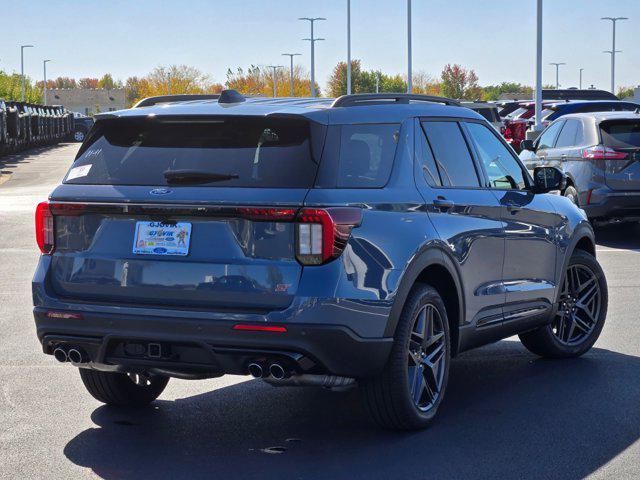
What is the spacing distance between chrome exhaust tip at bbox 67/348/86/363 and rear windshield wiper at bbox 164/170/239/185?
939 millimetres

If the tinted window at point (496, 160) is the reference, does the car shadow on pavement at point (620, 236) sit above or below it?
below

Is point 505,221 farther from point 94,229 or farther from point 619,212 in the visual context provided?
point 619,212

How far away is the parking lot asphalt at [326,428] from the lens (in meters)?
5.95

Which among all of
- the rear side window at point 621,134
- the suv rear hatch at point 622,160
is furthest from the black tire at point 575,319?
the rear side window at point 621,134

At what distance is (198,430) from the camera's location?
22.0 ft

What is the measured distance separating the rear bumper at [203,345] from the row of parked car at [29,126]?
135ft

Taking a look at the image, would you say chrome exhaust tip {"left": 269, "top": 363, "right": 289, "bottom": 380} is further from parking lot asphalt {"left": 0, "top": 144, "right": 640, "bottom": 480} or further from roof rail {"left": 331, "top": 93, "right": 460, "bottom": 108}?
roof rail {"left": 331, "top": 93, "right": 460, "bottom": 108}

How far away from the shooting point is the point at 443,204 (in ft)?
22.6

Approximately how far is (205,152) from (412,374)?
1.54 meters

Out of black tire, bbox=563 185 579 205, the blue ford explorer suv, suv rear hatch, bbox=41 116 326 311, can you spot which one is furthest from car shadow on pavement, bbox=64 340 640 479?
black tire, bbox=563 185 579 205

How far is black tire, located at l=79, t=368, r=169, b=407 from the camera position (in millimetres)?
7090

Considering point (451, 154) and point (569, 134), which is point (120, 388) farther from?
point (569, 134)

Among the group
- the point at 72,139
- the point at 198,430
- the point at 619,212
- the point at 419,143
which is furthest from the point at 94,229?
the point at 72,139

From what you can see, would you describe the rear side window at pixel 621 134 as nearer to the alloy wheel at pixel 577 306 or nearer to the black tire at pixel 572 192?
the black tire at pixel 572 192
